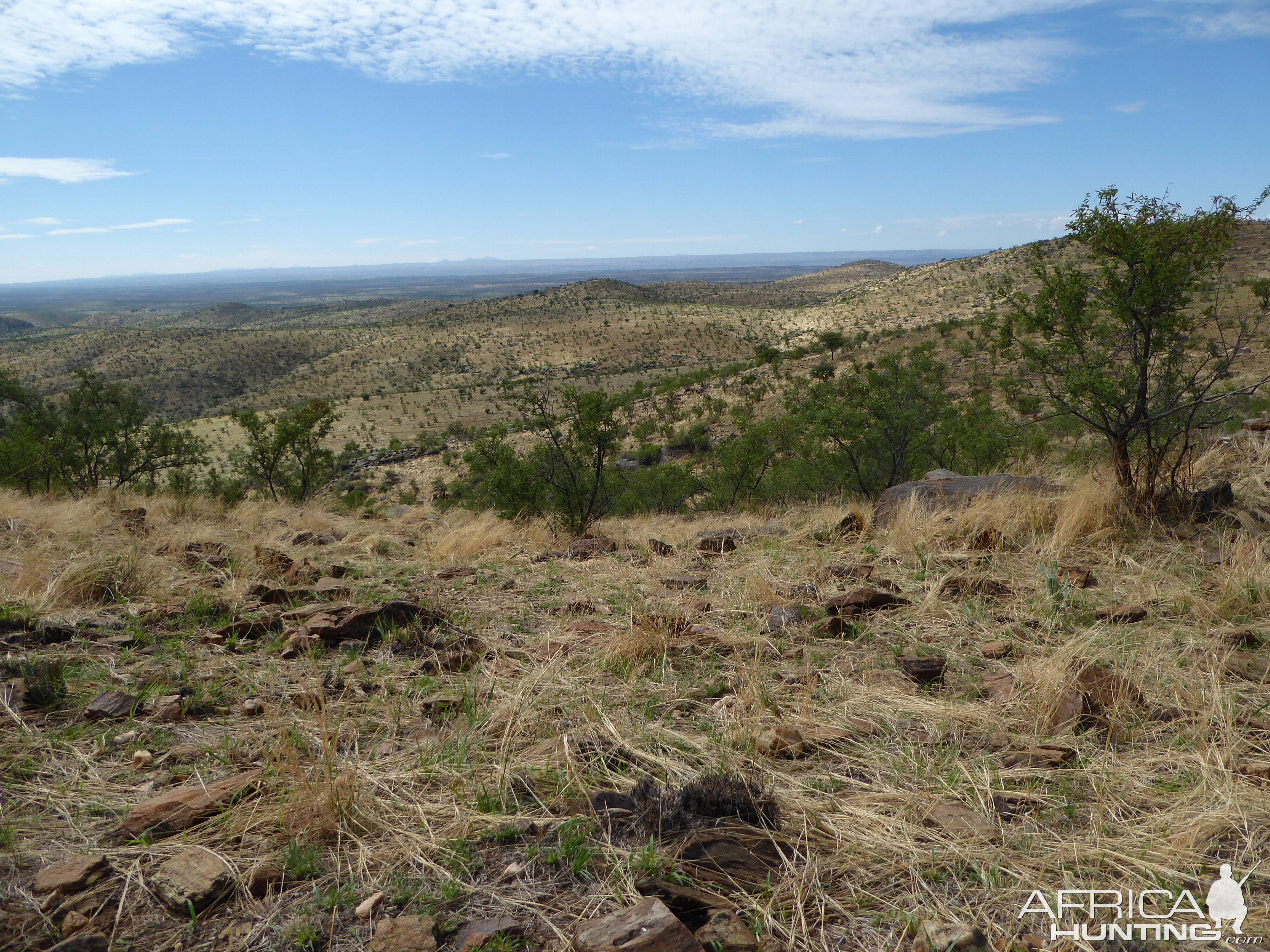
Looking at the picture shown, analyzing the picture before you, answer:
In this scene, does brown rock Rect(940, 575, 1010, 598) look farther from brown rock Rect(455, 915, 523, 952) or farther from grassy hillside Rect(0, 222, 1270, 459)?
grassy hillside Rect(0, 222, 1270, 459)

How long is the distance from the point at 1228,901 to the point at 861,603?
270 cm

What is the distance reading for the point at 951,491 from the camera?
7840 millimetres

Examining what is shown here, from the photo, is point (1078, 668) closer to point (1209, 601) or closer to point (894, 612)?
point (894, 612)

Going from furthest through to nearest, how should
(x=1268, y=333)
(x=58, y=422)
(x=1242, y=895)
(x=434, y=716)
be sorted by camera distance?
(x=1268, y=333) < (x=58, y=422) < (x=434, y=716) < (x=1242, y=895)

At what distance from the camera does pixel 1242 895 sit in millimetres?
2162

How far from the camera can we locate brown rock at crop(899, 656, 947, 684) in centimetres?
386

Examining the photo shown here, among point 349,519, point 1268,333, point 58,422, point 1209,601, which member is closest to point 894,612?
point 1209,601

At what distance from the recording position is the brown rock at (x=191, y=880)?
7.27 feet

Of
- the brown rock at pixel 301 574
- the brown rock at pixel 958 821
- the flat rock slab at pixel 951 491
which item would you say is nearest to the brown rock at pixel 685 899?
the brown rock at pixel 958 821

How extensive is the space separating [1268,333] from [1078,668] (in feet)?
85.8

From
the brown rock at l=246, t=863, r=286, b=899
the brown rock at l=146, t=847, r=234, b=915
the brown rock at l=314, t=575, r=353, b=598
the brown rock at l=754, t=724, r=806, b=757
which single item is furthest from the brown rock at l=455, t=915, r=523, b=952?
the brown rock at l=314, t=575, r=353, b=598

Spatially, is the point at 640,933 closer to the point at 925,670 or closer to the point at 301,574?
the point at 925,670

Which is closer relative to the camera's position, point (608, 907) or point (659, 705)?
point (608, 907)

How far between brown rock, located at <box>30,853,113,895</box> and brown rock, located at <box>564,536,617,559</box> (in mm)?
4782
